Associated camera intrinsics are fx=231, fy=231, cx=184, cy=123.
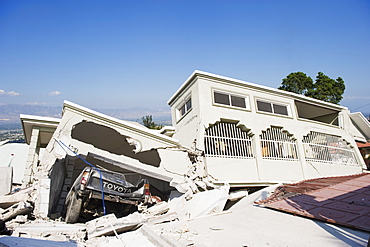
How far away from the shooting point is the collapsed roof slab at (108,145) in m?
8.35

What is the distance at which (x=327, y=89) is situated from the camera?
26.3 m

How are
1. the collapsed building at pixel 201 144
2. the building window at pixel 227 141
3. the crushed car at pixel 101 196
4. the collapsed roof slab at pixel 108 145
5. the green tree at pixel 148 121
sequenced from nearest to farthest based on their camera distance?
the crushed car at pixel 101 196, the collapsed roof slab at pixel 108 145, the collapsed building at pixel 201 144, the building window at pixel 227 141, the green tree at pixel 148 121

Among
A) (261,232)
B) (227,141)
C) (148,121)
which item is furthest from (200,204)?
(148,121)

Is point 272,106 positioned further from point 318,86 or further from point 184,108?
point 318,86

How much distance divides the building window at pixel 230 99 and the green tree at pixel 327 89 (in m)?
18.1

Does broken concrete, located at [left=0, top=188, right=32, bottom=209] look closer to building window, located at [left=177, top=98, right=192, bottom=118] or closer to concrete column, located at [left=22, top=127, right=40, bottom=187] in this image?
concrete column, located at [left=22, top=127, right=40, bottom=187]

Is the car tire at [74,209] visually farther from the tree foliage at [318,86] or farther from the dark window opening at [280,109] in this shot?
the tree foliage at [318,86]

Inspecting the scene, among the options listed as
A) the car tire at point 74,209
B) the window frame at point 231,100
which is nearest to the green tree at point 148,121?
the window frame at point 231,100

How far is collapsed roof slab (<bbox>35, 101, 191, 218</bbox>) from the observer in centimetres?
835

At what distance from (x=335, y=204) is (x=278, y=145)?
6.28 metres

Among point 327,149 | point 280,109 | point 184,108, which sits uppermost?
point 184,108

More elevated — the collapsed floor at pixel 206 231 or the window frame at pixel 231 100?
the window frame at pixel 231 100

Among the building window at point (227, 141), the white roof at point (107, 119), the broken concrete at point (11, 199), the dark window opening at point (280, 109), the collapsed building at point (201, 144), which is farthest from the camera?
the dark window opening at point (280, 109)

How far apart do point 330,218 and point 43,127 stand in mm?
12099
